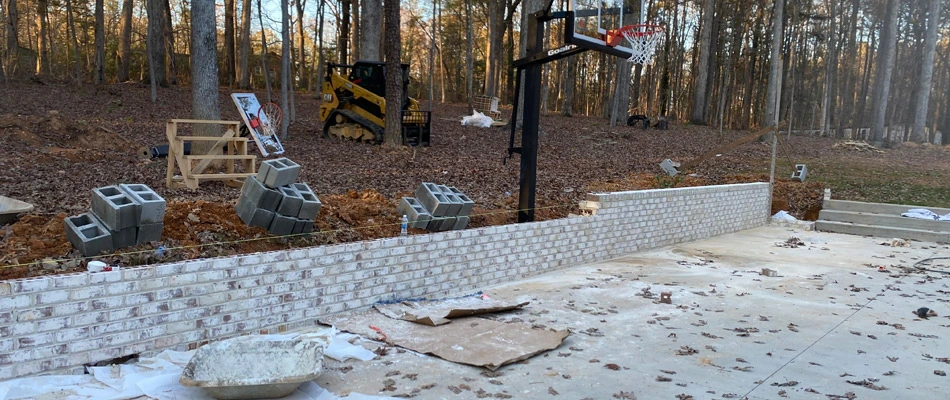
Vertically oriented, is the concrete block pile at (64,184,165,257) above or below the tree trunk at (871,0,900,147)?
below

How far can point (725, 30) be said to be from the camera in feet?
123

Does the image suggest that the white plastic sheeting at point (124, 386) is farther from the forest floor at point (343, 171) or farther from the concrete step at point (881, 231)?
the concrete step at point (881, 231)

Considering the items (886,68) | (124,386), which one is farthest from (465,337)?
(886,68)

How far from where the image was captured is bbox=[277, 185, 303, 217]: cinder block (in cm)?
589

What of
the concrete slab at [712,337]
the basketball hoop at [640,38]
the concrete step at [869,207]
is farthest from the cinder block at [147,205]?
the concrete step at [869,207]

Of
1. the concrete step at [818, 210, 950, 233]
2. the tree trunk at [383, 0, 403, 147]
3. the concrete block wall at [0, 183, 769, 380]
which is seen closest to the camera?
the concrete block wall at [0, 183, 769, 380]

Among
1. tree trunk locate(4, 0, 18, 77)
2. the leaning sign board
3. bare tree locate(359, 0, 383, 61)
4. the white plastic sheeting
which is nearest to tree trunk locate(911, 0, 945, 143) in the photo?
bare tree locate(359, 0, 383, 61)

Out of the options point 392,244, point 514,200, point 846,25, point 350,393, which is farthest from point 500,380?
point 846,25

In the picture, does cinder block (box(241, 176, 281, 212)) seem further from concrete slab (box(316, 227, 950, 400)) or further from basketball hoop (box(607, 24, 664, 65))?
basketball hoop (box(607, 24, 664, 65))

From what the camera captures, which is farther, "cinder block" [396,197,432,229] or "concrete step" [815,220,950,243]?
"concrete step" [815,220,950,243]

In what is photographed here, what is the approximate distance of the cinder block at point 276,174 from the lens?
A: 227 inches

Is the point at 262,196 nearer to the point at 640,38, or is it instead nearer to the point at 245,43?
the point at 640,38

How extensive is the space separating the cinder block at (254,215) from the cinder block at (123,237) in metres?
1.08

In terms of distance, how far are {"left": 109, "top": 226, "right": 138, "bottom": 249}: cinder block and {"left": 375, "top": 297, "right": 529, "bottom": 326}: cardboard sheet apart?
207 centimetres
